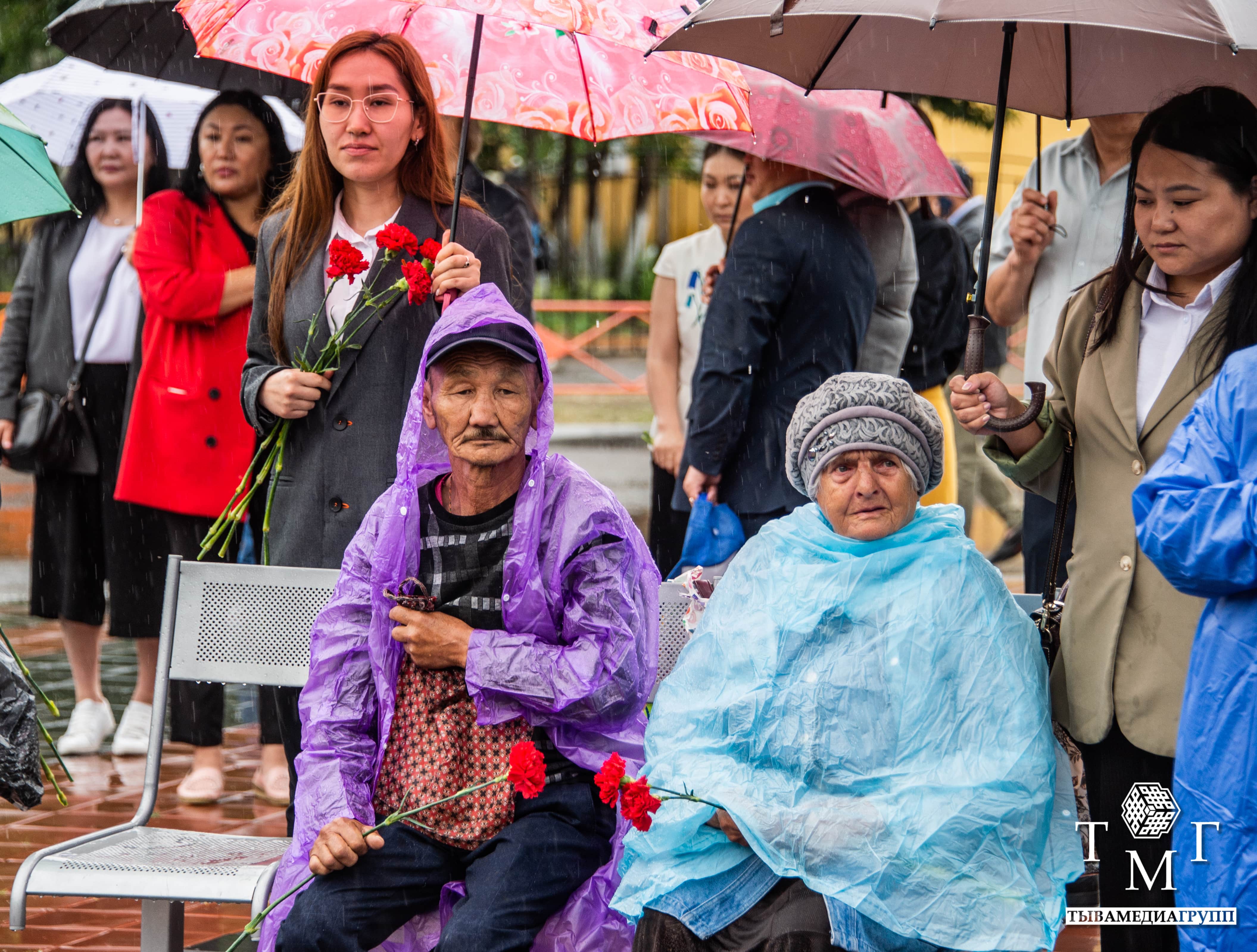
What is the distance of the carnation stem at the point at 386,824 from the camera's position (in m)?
3.08

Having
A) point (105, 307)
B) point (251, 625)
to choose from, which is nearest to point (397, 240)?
point (251, 625)

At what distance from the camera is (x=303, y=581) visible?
3998mm

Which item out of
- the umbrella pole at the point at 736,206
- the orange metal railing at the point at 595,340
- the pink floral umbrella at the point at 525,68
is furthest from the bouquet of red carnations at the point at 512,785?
the orange metal railing at the point at 595,340

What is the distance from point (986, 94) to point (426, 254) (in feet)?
5.08

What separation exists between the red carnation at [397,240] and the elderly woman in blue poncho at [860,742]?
1.23 metres

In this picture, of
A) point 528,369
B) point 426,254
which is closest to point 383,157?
point 426,254

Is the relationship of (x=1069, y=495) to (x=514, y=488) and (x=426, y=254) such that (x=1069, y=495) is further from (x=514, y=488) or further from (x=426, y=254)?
(x=426, y=254)

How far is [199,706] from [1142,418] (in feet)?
12.6

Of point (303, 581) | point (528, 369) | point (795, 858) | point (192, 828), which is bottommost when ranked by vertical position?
point (192, 828)

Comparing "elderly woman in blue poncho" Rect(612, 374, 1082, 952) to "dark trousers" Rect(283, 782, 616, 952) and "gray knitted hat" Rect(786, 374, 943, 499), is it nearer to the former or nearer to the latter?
"gray knitted hat" Rect(786, 374, 943, 499)

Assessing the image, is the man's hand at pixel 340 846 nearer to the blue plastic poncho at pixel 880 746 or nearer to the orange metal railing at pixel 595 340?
the blue plastic poncho at pixel 880 746

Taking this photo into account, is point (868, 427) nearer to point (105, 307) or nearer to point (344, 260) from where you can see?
point (344, 260)

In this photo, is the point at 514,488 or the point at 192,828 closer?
the point at 514,488

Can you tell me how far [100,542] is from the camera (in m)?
6.48
